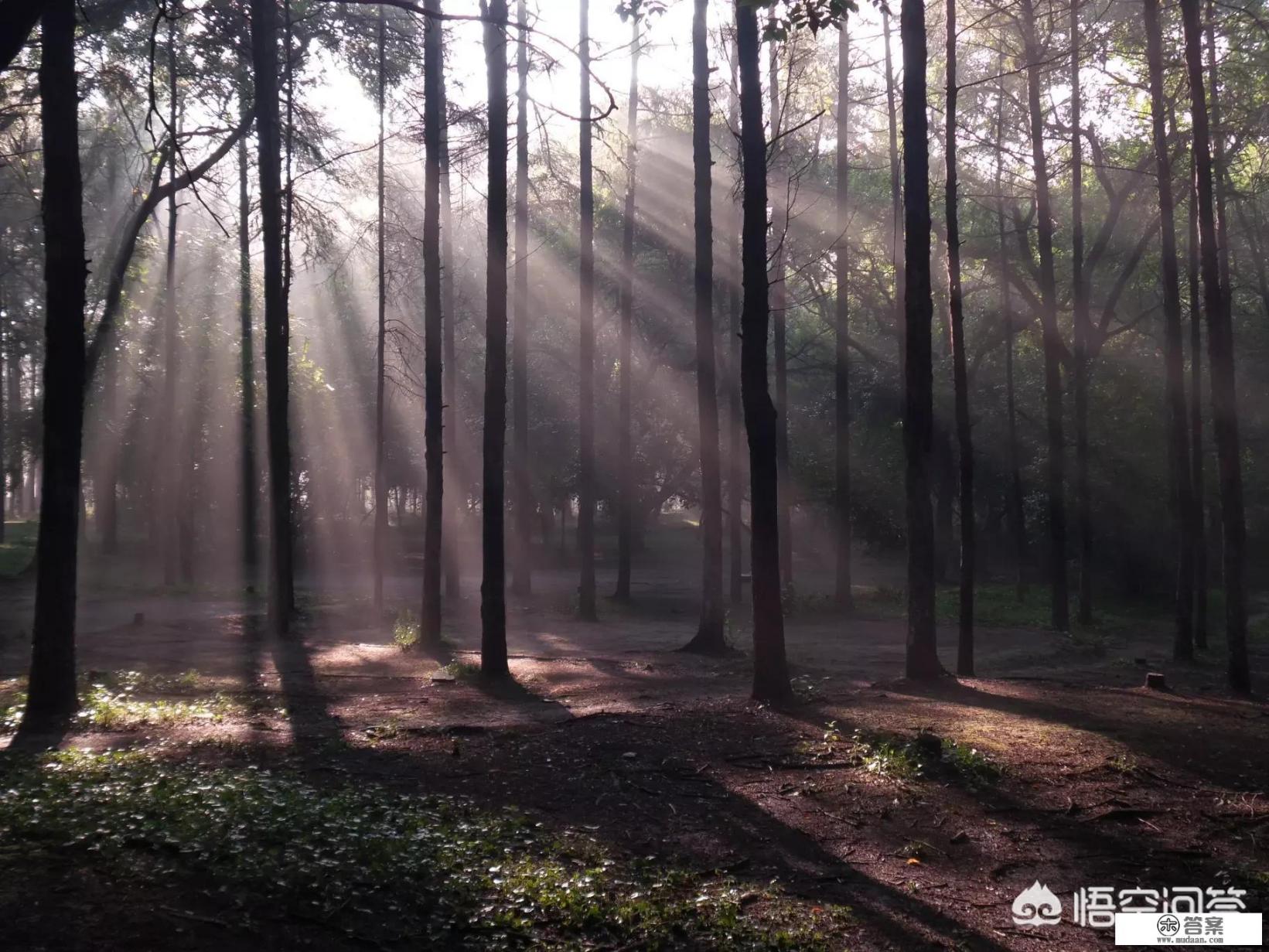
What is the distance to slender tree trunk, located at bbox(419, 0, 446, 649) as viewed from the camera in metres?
17.4

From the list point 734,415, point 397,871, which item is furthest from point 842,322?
point 397,871

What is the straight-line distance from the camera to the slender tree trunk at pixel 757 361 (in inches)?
432

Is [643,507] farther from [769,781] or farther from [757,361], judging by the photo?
[769,781]

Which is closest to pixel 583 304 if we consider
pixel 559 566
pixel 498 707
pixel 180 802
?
pixel 498 707

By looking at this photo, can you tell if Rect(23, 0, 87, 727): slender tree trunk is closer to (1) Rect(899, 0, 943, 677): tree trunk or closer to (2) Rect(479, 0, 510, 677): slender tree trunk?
(2) Rect(479, 0, 510, 677): slender tree trunk

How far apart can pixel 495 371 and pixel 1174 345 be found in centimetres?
1227

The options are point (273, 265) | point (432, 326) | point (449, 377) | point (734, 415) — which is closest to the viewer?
point (273, 265)

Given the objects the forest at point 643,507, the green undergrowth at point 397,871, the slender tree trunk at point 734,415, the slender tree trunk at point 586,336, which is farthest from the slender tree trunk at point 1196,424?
the green undergrowth at point 397,871

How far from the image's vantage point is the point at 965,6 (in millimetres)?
17734

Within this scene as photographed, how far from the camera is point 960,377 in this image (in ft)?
48.2

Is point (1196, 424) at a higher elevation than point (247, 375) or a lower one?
lower

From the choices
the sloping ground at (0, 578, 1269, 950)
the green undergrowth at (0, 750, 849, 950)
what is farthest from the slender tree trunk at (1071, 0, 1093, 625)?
the green undergrowth at (0, 750, 849, 950)

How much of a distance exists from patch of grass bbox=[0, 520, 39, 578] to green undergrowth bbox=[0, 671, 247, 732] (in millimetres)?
→ 12925

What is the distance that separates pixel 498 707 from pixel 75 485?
5.10 m
